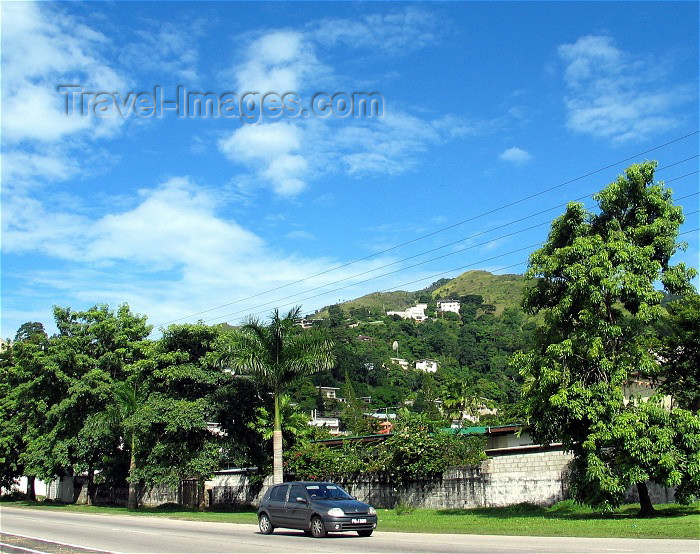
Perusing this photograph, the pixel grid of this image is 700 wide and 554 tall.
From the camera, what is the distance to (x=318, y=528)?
18.4 m

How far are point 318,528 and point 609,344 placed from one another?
35.6ft

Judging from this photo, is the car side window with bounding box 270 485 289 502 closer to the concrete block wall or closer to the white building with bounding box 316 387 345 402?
the concrete block wall

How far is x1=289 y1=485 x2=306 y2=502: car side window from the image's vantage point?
767 inches

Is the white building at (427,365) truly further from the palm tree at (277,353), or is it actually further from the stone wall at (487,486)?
the palm tree at (277,353)

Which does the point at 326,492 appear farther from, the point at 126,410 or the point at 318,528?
the point at 126,410

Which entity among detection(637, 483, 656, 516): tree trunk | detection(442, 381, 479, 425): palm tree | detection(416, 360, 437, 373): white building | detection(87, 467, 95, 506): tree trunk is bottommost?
detection(87, 467, 95, 506): tree trunk

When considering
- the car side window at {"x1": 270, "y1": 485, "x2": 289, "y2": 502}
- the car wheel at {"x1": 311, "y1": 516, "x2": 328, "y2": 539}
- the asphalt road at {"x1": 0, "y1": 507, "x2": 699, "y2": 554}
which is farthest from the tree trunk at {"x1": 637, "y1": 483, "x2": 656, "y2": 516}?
the car side window at {"x1": 270, "y1": 485, "x2": 289, "y2": 502}

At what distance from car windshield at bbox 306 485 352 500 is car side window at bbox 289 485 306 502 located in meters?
0.19

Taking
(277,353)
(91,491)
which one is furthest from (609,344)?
(91,491)

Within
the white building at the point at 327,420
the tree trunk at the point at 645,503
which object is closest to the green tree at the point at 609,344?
the tree trunk at the point at 645,503

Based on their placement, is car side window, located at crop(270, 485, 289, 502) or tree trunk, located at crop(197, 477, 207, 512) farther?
tree trunk, located at crop(197, 477, 207, 512)

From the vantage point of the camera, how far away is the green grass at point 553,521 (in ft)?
54.9

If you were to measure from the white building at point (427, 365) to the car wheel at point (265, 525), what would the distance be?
15062cm

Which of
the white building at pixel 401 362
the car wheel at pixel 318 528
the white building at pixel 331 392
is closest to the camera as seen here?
the car wheel at pixel 318 528
